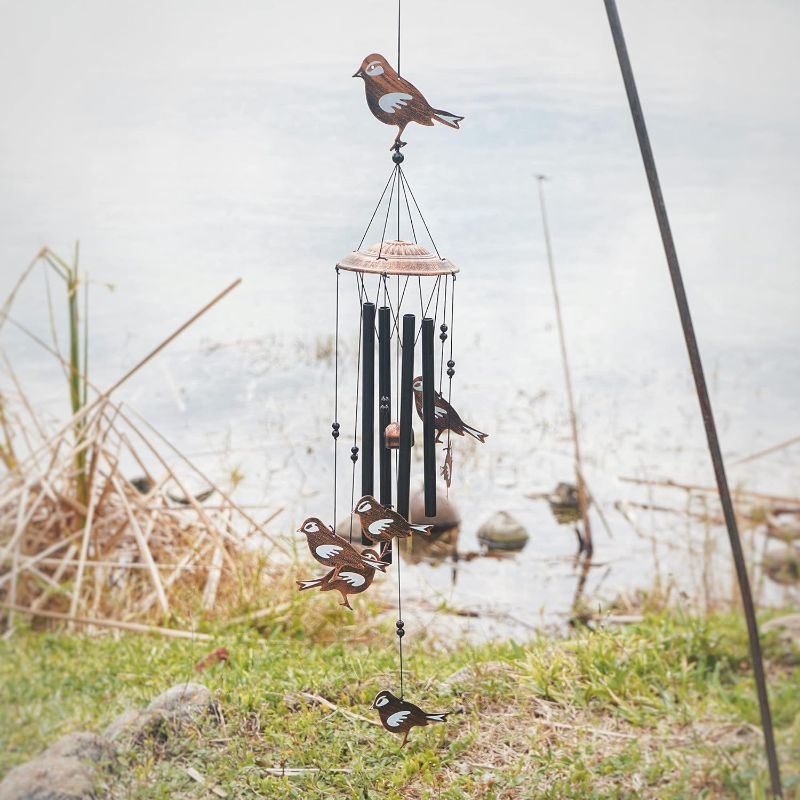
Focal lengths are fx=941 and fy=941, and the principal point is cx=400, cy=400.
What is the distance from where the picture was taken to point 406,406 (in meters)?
1.91

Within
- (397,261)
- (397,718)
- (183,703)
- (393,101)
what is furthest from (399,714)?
(393,101)

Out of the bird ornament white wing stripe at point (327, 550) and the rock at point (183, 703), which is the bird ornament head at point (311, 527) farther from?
the rock at point (183, 703)

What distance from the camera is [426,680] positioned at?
8.21 feet

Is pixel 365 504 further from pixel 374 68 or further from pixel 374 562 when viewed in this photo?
pixel 374 68

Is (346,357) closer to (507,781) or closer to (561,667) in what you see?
(561,667)

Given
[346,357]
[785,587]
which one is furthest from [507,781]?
[346,357]

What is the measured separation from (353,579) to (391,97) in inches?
A: 38.0

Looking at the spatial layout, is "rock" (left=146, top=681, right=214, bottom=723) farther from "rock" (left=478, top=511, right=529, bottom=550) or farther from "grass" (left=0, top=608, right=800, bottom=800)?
"rock" (left=478, top=511, right=529, bottom=550)

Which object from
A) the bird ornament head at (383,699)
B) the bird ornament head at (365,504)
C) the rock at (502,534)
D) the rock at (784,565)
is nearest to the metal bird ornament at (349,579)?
the bird ornament head at (365,504)

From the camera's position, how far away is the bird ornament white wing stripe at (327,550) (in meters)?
1.90

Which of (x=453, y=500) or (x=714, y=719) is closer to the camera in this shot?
(x=714, y=719)

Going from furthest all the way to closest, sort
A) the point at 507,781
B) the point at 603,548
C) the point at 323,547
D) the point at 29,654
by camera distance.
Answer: the point at 603,548
the point at 29,654
the point at 507,781
the point at 323,547

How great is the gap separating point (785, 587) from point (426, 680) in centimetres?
134

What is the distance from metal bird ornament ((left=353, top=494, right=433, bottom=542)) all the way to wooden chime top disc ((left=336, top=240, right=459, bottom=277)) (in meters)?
0.45
